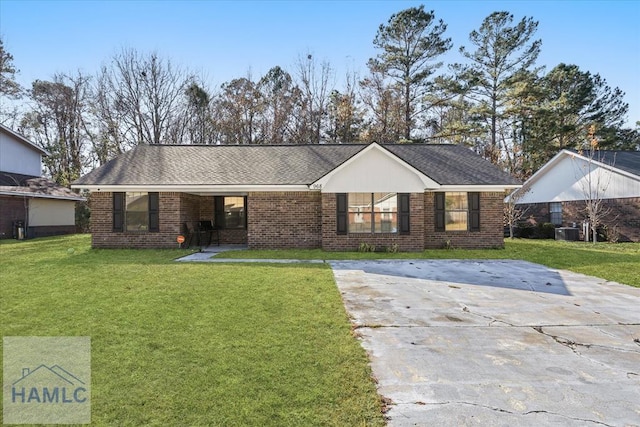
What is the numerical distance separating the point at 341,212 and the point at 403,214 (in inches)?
90.4

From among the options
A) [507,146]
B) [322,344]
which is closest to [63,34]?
[322,344]

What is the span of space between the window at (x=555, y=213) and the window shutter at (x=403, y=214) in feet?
42.7

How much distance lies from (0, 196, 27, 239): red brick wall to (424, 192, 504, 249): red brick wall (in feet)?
68.5

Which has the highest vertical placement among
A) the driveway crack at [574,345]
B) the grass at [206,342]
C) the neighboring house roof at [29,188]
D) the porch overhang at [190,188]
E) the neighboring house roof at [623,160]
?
the neighboring house roof at [623,160]

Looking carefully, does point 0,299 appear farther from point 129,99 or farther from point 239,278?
point 129,99

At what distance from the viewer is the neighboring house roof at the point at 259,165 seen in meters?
13.9

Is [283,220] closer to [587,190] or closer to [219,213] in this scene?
[219,213]

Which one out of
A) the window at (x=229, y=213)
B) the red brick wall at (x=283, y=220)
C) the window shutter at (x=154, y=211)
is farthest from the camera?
the window at (x=229, y=213)

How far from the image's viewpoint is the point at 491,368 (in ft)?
12.2

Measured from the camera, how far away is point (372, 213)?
43.7 feet

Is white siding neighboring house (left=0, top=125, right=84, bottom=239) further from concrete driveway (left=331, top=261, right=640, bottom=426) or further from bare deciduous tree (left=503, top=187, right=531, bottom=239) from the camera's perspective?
bare deciduous tree (left=503, top=187, right=531, bottom=239)

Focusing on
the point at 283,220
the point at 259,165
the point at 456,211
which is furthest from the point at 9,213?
the point at 456,211

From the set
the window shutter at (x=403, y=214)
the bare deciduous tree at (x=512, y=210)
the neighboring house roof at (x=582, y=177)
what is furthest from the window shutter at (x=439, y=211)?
the neighboring house roof at (x=582, y=177)

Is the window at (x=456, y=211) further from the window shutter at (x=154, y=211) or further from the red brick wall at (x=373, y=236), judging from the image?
the window shutter at (x=154, y=211)
